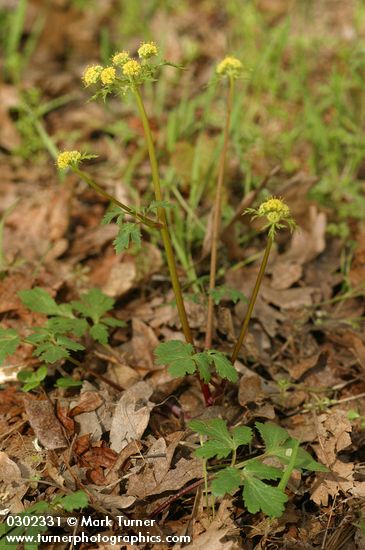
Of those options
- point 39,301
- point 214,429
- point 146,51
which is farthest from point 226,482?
point 146,51

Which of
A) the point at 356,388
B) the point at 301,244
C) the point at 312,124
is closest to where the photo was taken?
the point at 356,388

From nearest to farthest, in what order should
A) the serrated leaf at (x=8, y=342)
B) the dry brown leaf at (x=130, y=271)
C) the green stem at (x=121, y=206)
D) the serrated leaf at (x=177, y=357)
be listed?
1. the green stem at (x=121, y=206)
2. the serrated leaf at (x=177, y=357)
3. the serrated leaf at (x=8, y=342)
4. the dry brown leaf at (x=130, y=271)

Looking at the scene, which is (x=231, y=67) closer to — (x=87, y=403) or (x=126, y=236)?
(x=126, y=236)

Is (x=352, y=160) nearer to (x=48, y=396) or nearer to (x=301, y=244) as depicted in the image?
(x=301, y=244)

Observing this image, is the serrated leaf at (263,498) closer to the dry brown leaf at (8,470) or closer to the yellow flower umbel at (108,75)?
the dry brown leaf at (8,470)

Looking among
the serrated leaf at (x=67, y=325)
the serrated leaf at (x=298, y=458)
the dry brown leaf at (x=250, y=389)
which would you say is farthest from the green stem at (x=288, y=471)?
the serrated leaf at (x=67, y=325)

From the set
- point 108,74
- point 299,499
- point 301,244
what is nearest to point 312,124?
point 301,244

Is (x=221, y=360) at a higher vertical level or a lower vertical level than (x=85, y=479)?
higher
